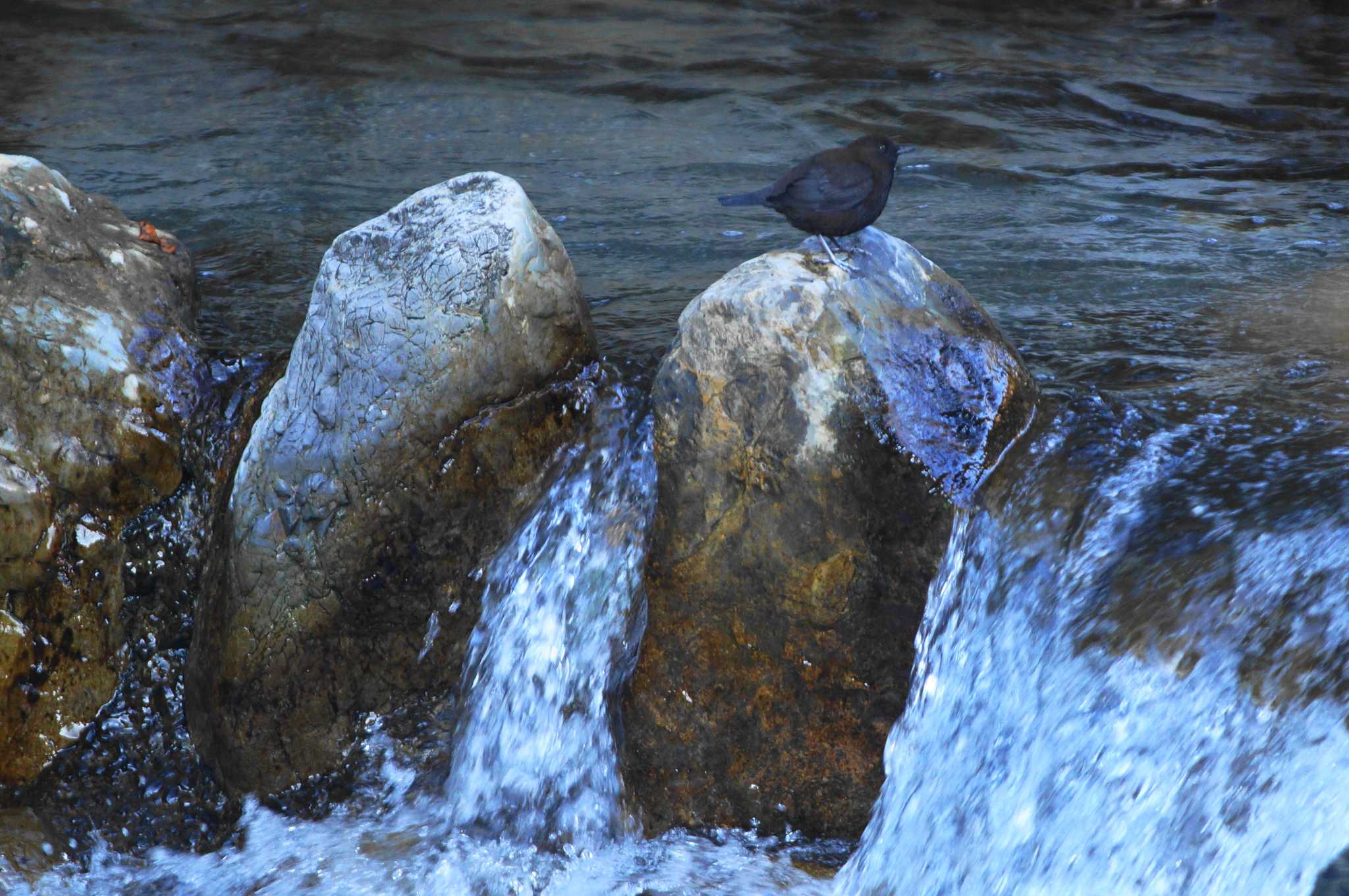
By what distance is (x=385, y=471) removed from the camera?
348 cm

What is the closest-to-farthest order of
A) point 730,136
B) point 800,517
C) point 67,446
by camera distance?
point 800,517
point 67,446
point 730,136

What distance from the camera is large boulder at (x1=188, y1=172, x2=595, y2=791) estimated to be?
11.3 feet

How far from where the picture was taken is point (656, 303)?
4562mm

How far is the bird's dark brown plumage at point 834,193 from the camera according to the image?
127 inches

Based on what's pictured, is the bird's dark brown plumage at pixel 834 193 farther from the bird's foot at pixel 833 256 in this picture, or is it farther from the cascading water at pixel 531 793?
the cascading water at pixel 531 793

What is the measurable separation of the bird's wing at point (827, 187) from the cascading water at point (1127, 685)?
0.78 m

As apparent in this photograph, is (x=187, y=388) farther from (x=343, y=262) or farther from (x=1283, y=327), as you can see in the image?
(x=1283, y=327)

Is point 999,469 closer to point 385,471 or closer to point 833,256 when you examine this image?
point 833,256

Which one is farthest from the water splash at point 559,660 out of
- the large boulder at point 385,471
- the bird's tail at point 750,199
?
the bird's tail at point 750,199

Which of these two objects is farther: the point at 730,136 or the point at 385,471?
the point at 730,136

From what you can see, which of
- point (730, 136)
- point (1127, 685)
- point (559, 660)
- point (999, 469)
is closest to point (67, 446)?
point (559, 660)

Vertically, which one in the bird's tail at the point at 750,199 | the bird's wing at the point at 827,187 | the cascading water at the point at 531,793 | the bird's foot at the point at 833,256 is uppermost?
the bird's wing at the point at 827,187

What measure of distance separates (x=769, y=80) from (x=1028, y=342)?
4357 mm

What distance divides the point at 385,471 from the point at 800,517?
3.76 feet
